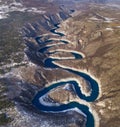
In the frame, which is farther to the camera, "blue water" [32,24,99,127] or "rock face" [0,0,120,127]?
"blue water" [32,24,99,127]

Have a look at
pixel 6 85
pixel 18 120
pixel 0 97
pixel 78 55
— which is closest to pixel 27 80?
pixel 6 85

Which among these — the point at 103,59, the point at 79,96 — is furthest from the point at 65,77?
the point at 103,59

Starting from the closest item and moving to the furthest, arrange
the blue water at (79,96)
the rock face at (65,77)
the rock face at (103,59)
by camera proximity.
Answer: the rock face at (65,77)
the rock face at (103,59)
the blue water at (79,96)

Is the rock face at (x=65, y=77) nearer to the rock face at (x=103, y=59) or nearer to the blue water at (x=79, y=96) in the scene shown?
the rock face at (x=103, y=59)

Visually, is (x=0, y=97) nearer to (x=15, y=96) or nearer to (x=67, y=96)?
(x=15, y=96)

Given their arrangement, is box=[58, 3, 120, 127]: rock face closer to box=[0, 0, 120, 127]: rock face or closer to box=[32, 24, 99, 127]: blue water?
box=[0, 0, 120, 127]: rock face

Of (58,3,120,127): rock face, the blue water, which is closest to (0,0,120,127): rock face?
(58,3,120,127): rock face

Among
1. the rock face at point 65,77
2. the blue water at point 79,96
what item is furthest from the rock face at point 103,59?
the blue water at point 79,96

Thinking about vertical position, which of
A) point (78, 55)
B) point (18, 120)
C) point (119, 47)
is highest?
point (18, 120)

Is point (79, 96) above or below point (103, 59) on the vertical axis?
above

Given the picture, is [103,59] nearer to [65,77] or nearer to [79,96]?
[65,77]

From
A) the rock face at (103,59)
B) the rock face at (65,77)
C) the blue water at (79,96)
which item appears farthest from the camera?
the blue water at (79,96)
